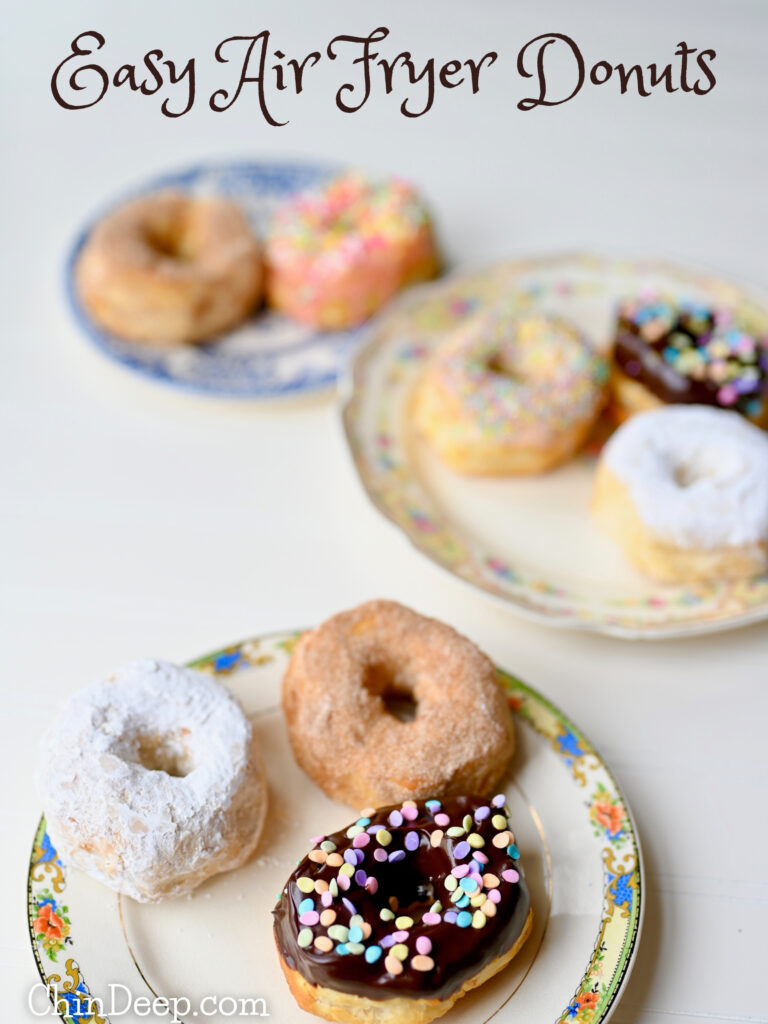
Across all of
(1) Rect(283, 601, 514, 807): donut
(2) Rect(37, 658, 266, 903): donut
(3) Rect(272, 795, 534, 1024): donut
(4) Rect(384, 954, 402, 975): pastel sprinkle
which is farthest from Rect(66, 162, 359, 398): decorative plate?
(4) Rect(384, 954, 402, 975): pastel sprinkle

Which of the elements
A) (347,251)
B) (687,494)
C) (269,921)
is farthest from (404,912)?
(347,251)

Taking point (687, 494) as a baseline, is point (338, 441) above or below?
above

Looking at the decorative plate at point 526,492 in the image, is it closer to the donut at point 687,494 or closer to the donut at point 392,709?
the donut at point 687,494

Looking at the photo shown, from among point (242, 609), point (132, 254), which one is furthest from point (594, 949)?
point (132, 254)

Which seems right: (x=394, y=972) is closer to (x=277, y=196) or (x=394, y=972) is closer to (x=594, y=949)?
(x=594, y=949)

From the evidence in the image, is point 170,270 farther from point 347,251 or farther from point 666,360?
point 666,360

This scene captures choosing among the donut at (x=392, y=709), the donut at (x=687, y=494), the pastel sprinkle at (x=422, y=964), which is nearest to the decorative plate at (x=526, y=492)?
the donut at (x=687, y=494)
